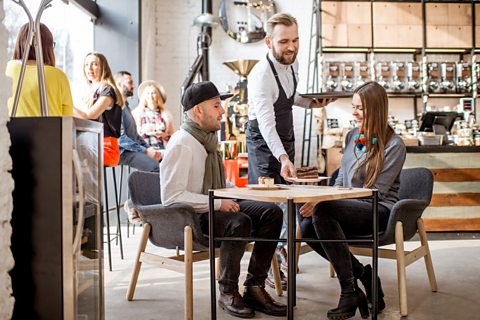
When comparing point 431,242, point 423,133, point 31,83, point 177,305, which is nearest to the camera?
point 31,83

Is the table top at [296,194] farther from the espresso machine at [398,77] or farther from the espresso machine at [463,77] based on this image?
the espresso machine at [463,77]

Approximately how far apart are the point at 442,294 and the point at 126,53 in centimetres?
489

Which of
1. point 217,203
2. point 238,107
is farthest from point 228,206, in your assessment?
point 238,107

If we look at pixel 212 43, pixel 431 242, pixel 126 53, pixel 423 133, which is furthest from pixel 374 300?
pixel 212 43

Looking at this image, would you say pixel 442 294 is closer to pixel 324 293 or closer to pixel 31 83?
pixel 324 293

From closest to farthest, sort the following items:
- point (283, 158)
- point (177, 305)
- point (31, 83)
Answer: point (31, 83) → point (177, 305) → point (283, 158)

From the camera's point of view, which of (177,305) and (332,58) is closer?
(177,305)

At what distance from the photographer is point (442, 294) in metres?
3.40

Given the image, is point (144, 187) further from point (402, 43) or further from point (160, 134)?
point (402, 43)

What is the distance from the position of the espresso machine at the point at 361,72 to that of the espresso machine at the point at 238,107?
1.36 metres

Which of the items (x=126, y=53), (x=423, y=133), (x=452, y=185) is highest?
(x=126, y=53)

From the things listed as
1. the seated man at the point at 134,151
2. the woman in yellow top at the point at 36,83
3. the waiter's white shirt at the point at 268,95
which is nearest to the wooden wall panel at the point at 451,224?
the waiter's white shirt at the point at 268,95

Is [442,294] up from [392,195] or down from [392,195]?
down

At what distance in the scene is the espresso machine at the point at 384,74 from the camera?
7.67 m
